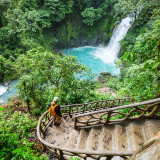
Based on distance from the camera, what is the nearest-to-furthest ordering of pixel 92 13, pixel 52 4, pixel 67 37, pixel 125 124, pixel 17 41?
1. pixel 125 124
2. pixel 17 41
3. pixel 52 4
4. pixel 92 13
5. pixel 67 37

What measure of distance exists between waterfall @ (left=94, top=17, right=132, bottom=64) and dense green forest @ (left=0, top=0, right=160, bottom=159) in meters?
2.02

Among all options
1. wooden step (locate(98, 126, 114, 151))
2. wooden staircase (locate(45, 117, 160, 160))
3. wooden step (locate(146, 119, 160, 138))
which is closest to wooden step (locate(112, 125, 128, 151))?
wooden staircase (locate(45, 117, 160, 160))

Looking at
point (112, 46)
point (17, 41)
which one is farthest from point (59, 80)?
point (112, 46)

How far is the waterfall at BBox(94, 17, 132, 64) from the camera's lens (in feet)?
63.3

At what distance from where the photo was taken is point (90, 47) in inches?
1041

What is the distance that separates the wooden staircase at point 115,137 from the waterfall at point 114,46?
17084 millimetres

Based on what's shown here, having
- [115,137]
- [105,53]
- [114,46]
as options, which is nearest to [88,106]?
[115,137]

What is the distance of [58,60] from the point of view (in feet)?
20.4

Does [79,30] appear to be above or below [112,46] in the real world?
above

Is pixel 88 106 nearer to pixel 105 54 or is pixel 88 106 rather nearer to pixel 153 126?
pixel 153 126

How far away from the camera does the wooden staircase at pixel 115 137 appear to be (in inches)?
104

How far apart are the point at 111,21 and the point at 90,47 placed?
7.15 metres

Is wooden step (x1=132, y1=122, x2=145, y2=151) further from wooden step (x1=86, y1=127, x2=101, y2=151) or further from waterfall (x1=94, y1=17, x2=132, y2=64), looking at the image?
waterfall (x1=94, y1=17, x2=132, y2=64)

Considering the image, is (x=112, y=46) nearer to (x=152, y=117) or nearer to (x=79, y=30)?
(x=79, y=30)
